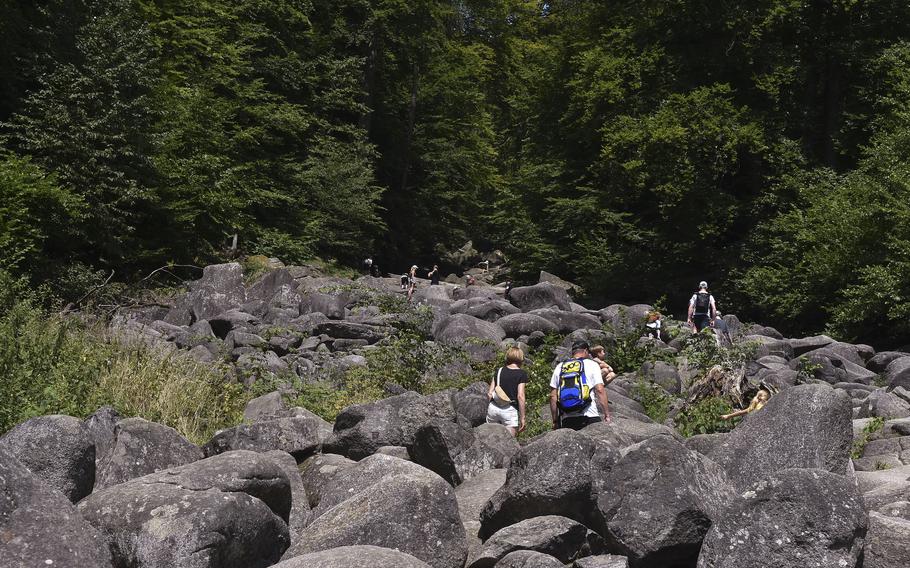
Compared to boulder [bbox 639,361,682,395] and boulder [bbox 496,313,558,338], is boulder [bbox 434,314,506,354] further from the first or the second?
boulder [bbox 639,361,682,395]

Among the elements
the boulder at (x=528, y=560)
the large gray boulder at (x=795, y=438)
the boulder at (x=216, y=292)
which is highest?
the large gray boulder at (x=795, y=438)

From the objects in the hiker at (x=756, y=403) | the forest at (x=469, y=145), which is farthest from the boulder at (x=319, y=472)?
the forest at (x=469, y=145)

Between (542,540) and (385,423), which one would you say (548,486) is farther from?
(385,423)

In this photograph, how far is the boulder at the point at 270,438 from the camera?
7492mm

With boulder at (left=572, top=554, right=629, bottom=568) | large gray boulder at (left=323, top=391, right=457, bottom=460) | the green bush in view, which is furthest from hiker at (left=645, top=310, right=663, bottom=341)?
boulder at (left=572, top=554, right=629, bottom=568)

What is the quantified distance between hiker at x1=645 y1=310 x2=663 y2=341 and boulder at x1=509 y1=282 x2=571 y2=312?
6865mm

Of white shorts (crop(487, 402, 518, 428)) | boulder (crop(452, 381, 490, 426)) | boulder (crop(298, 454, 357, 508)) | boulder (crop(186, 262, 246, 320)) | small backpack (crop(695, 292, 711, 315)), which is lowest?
boulder (crop(186, 262, 246, 320))

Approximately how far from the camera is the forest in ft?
74.6

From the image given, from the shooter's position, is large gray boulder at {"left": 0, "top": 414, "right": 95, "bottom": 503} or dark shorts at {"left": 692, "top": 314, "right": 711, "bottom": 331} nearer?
large gray boulder at {"left": 0, "top": 414, "right": 95, "bottom": 503}

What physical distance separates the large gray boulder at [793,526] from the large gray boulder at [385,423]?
9.48 ft

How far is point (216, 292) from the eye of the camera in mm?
23000

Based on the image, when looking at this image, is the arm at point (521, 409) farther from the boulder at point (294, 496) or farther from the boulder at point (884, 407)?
the boulder at point (884, 407)

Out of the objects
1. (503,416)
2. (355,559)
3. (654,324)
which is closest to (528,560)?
(355,559)

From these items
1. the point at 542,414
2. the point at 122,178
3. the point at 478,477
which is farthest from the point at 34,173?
the point at 478,477
